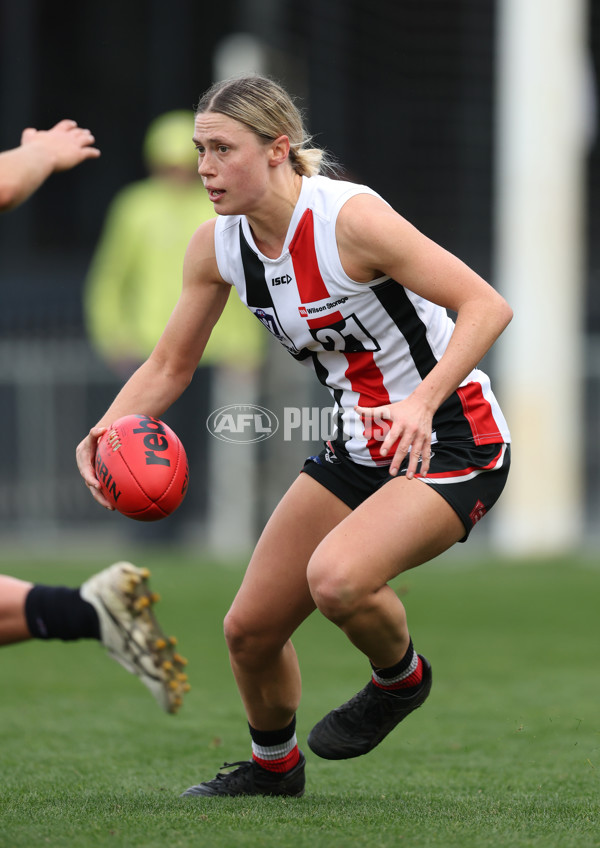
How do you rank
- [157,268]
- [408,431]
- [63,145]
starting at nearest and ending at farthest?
1. [408,431]
2. [63,145]
3. [157,268]

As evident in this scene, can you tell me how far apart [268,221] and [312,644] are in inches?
143

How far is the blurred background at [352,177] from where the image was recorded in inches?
464

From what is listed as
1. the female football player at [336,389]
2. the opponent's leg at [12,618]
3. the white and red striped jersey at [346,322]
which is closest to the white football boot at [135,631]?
the opponent's leg at [12,618]

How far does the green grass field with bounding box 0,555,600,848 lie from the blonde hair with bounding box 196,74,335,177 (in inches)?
53.8

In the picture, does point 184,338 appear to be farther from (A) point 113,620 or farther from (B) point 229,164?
(A) point 113,620

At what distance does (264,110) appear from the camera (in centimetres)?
395

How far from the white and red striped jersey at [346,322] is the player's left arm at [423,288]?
7cm

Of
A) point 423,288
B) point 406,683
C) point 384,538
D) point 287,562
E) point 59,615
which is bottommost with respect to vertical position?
point 406,683

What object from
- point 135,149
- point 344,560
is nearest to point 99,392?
point 135,149

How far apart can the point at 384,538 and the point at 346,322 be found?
24.5 inches

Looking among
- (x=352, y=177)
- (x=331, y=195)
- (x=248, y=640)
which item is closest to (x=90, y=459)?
(x=248, y=640)

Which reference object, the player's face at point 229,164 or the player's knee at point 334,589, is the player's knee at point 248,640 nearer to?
the player's knee at point 334,589

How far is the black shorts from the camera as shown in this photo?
152 inches

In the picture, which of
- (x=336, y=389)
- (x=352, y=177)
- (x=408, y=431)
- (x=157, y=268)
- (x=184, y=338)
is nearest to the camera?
(x=408, y=431)
